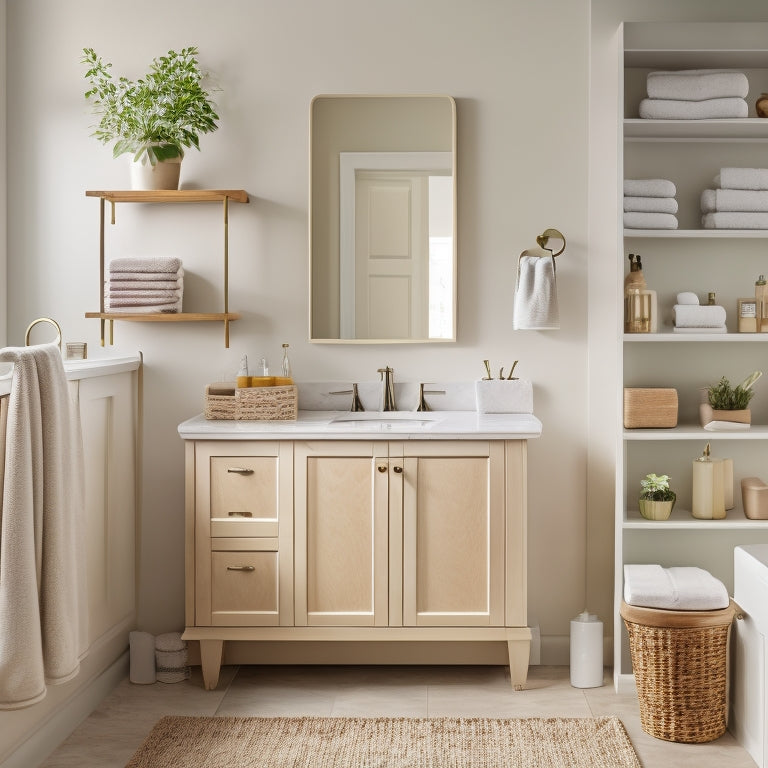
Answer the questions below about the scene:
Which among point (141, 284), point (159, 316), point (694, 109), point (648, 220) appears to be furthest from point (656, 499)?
point (141, 284)

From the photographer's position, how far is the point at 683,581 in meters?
2.67

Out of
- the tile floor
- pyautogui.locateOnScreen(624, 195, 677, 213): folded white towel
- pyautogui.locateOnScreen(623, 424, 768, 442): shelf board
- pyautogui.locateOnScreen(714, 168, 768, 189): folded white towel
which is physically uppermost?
pyautogui.locateOnScreen(714, 168, 768, 189): folded white towel

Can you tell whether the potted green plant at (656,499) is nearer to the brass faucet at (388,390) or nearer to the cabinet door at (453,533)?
the cabinet door at (453,533)

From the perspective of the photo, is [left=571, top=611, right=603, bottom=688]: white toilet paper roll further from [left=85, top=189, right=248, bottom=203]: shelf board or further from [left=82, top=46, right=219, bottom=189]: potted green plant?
[left=82, top=46, right=219, bottom=189]: potted green plant

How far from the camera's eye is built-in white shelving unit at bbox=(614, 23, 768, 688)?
9.95 ft

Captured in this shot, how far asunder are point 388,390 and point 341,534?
0.60 m

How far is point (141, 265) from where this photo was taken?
3.12 metres

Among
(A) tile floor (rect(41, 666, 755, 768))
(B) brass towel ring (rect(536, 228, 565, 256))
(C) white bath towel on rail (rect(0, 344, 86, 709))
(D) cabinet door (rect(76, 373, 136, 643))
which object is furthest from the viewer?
(B) brass towel ring (rect(536, 228, 565, 256))

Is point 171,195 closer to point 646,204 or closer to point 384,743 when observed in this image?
point 646,204

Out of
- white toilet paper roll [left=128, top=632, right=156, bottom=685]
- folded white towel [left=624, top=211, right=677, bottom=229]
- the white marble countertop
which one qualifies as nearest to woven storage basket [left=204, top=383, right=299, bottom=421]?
the white marble countertop

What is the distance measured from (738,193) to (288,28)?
5.40 feet

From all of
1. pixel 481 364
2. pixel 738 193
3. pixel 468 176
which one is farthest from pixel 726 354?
pixel 468 176

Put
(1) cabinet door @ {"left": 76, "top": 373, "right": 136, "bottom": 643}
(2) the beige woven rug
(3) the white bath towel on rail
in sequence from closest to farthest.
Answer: (3) the white bath towel on rail < (2) the beige woven rug < (1) cabinet door @ {"left": 76, "top": 373, "right": 136, "bottom": 643}

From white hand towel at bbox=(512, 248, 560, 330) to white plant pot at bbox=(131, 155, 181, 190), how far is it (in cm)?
125
